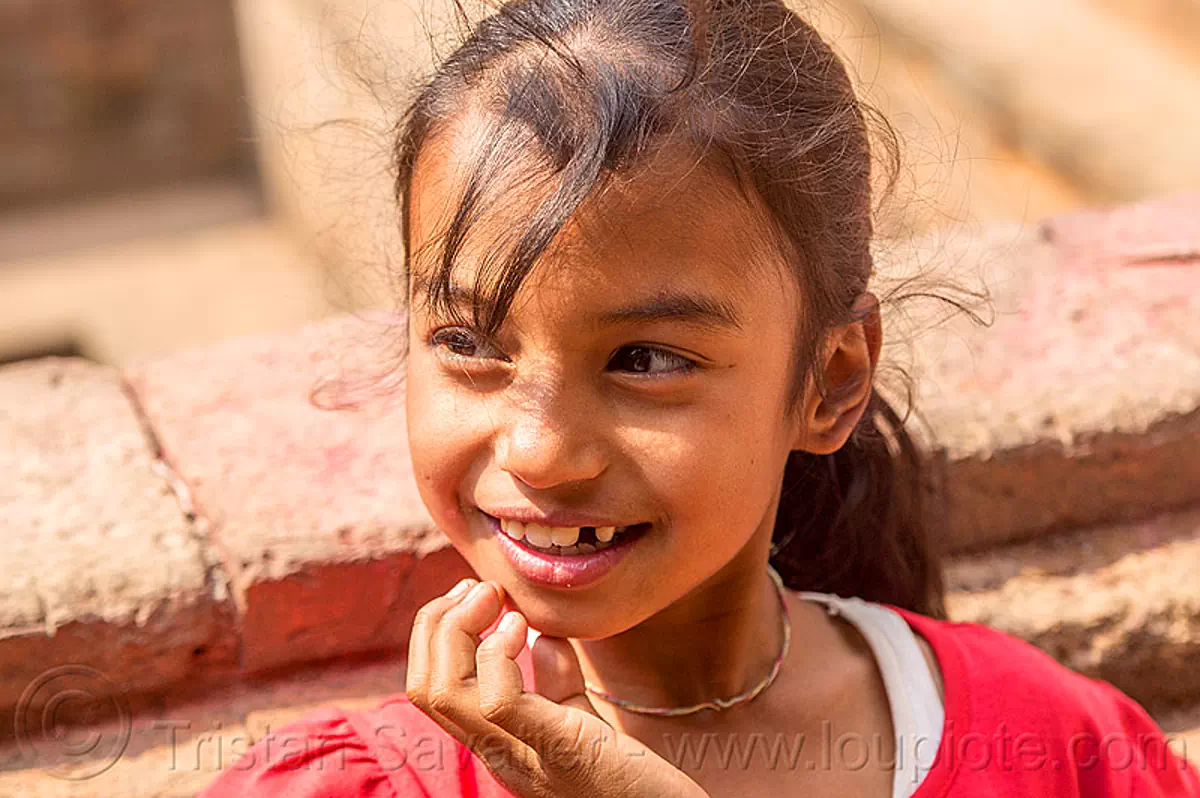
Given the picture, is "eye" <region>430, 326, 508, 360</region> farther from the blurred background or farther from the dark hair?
the blurred background

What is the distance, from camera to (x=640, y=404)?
140 centimetres

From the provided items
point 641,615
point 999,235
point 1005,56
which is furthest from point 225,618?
point 1005,56

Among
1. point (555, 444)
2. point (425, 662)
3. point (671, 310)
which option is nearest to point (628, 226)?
point (671, 310)

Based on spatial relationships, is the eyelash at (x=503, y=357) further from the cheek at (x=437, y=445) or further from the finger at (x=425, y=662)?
the finger at (x=425, y=662)

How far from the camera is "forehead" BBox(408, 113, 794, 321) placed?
4.45 ft

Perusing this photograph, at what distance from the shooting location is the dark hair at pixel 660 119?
1.37m

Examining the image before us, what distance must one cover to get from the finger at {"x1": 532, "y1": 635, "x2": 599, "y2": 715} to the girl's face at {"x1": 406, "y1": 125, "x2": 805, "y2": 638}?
0.03 metres

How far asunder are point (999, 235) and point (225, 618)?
1574mm

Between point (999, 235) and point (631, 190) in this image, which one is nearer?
point (631, 190)

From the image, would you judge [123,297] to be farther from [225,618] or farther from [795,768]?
[795,768]

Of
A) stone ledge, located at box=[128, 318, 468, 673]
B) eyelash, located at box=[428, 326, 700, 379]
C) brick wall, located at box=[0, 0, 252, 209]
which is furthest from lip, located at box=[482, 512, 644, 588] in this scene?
brick wall, located at box=[0, 0, 252, 209]

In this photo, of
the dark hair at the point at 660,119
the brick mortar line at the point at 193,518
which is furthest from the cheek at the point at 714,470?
the brick mortar line at the point at 193,518

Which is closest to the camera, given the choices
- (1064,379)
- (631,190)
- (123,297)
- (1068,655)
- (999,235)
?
(631,190)

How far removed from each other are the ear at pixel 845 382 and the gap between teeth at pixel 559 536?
29 cm
